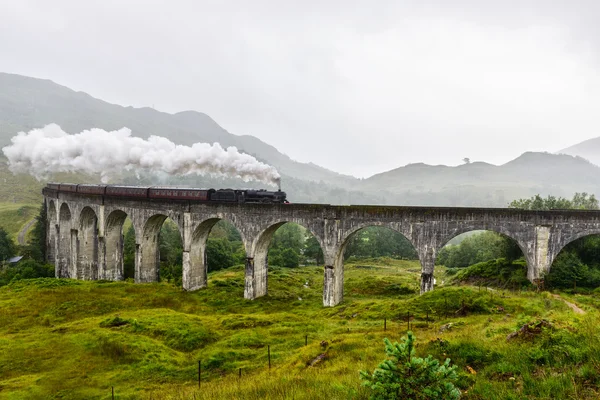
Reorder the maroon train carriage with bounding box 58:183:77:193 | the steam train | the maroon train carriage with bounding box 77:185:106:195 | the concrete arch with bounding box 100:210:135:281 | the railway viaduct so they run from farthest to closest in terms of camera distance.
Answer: the maroon train carriage with bounding box 58:183:77:193 → the concrete arch with bounding box 100:210:135:281 → the maroon train carriage with bounding box 77:185:106:195 → the steam train → the railway viaduct

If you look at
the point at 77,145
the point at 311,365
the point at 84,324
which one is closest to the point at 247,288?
the point at 84,324

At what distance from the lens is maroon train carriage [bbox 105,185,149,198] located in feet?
121

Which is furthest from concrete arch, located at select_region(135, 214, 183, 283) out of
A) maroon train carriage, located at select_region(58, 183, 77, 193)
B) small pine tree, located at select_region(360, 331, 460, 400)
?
small pine tree, located at select_region(360, 331, 460, 400)

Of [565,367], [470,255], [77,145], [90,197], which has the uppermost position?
[77,145]

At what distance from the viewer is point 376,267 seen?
66.8 metres

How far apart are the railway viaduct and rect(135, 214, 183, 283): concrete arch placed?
119 millimetres

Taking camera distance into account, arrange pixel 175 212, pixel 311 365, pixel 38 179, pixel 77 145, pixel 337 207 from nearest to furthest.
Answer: pixel 311 365, pixel 337 207, pixel 175 212, pixel 77 145, pixel 38 179

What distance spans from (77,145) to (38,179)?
96.6 metres

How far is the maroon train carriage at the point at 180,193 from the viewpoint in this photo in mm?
32156

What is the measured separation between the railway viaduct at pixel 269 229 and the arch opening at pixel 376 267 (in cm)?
207

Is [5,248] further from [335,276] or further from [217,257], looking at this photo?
[335,276]

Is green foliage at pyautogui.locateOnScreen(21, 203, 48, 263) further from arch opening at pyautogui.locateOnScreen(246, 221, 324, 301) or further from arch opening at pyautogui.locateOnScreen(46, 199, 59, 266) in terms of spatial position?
arch opening at pyautogui.locateOnScreen(246, 221, 324, 301)

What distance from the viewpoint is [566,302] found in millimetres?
21266

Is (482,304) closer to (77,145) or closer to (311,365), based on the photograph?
(311,365)
